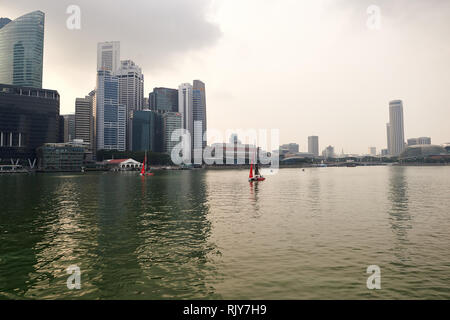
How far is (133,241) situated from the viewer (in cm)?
2861

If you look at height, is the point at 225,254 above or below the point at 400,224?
below

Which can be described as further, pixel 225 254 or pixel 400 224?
pixel 400 224

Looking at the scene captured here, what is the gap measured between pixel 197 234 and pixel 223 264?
10.1 m

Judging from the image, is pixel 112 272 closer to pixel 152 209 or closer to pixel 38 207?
pixel 152 209

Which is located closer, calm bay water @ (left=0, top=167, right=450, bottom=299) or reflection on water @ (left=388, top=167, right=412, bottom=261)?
calm bay water @ (left=0, top=167, right=450, bottom=299)

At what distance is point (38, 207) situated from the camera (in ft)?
169

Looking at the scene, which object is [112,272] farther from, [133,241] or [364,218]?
[364,218]

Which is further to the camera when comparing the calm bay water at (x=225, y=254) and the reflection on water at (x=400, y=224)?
the reflection on water at (x=400, y=224)
